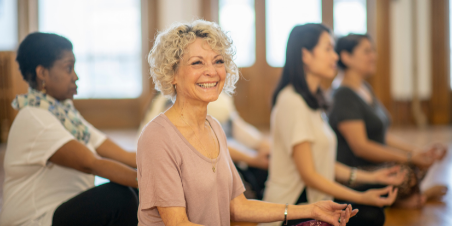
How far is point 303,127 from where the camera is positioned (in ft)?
5.38

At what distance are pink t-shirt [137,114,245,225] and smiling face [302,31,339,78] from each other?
0.83m

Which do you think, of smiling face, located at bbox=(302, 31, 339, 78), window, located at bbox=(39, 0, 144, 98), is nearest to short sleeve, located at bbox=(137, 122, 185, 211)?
smiling face, located at bbox=(302, 31, 339, 78)

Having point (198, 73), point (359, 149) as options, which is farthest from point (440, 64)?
point (198, 73)

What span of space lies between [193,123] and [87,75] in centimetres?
624

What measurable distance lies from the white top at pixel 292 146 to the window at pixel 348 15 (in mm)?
5446

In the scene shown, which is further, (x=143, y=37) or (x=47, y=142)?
(x=143, y=37)

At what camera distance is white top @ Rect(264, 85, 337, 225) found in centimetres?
167

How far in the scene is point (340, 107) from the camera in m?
2.27

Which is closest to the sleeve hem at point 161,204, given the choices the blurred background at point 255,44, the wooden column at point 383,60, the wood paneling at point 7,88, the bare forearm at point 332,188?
the bare forearm at point 332,188

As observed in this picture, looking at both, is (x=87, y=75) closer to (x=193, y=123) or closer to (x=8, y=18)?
(x=8, y=18)

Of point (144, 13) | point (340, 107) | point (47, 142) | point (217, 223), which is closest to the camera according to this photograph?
point (217, 223)

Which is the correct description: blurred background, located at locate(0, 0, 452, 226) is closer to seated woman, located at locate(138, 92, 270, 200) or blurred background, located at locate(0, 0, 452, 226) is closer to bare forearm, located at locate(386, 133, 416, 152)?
seated woman, located at locate(138, 92, 270, 200)

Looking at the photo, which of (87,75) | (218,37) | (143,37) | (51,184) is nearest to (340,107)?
(218,37)

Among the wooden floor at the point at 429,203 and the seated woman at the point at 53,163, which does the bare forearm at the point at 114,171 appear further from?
the wooden floor at the point at 429,203
